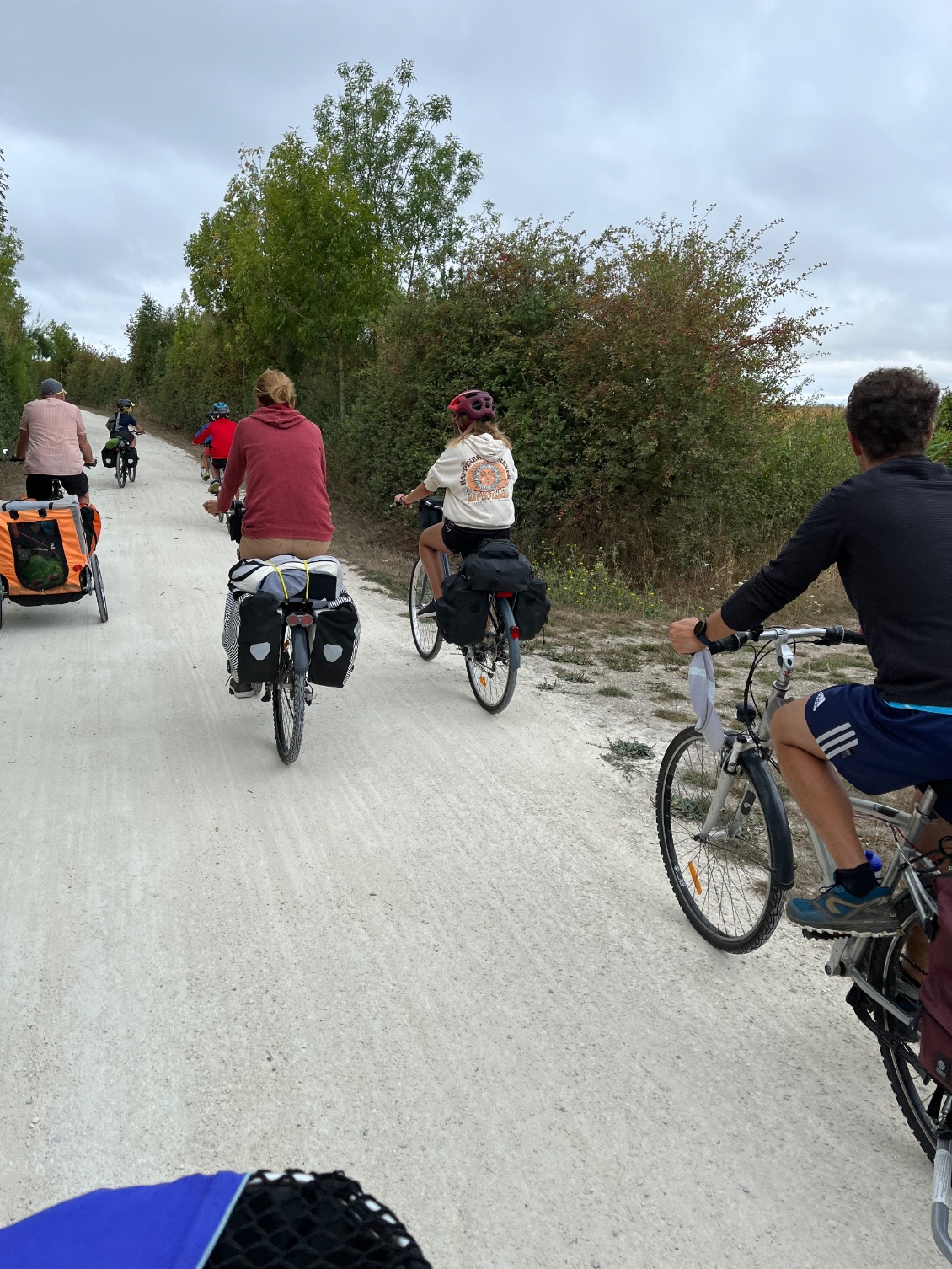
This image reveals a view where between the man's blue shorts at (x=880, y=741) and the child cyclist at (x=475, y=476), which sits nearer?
the man's blue shorts at (x=880, y=741)

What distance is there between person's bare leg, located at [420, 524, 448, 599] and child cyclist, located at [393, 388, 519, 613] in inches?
13.3

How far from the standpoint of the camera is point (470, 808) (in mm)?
4801

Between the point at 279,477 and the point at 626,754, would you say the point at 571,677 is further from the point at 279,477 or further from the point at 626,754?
the point at 279,477

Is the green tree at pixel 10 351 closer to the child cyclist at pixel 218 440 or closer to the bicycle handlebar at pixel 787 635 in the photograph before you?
the child cyclist at pixel 218 440

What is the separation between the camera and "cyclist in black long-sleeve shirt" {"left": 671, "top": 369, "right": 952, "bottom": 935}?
8.14 feet

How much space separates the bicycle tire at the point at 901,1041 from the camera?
2541mm

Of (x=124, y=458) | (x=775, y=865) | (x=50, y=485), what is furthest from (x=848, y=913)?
(x=124, y=458)

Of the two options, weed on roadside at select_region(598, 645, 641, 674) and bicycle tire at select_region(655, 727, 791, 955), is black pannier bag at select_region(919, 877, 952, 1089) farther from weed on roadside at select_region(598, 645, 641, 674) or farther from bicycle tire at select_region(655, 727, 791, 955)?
weed on roadside at select_region(598, 645, 641, 674)

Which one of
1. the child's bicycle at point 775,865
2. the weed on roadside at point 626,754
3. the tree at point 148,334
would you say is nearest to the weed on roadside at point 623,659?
the weed on roadside at point 626,754

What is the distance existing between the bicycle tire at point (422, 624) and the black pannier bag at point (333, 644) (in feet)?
7.60

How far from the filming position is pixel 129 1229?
3.22 feet

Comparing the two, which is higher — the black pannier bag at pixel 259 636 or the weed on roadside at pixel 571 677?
the black pannier bag at pixel 259 636

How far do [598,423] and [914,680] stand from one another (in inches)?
429

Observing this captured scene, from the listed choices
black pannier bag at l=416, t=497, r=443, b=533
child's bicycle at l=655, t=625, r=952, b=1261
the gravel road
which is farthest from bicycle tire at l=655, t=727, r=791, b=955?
black pannier bag at l=416, t=497, r=443, b=533
